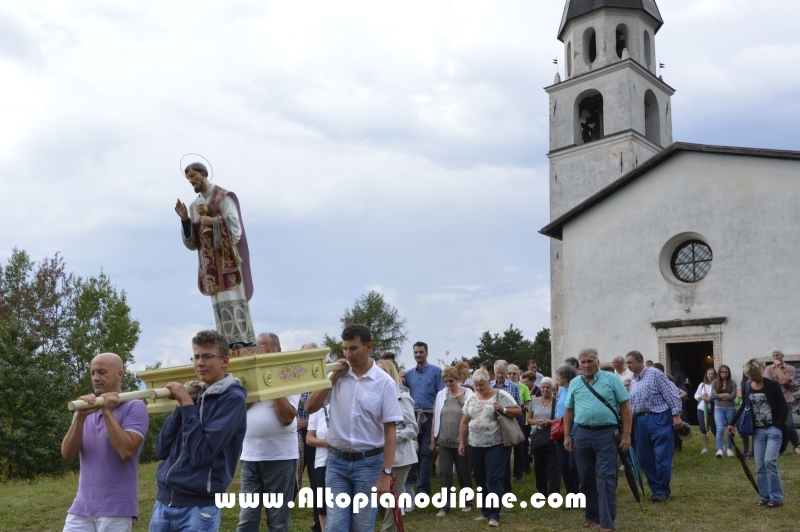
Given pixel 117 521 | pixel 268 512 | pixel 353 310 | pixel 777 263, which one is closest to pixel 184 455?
pixel 117 521

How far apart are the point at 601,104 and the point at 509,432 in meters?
29.1

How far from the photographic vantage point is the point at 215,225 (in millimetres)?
6477

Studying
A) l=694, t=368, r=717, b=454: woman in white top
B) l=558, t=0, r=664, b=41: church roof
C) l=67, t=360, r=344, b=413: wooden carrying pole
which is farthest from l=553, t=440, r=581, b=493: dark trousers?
l=558, t=0, r=664, b=41: church roof

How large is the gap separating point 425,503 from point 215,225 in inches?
201

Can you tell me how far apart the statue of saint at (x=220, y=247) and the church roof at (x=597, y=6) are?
31761 mm

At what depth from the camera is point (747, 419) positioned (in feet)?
31.0

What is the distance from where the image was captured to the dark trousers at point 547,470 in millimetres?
10602

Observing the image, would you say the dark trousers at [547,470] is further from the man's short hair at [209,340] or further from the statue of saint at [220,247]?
the man's short hair at [209,340]

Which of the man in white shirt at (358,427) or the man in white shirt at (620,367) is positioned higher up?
the man in white shirt at (620,367)

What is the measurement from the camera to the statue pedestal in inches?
203

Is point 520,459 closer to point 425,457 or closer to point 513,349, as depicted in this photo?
point 425,457

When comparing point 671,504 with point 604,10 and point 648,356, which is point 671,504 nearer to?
point 648,356

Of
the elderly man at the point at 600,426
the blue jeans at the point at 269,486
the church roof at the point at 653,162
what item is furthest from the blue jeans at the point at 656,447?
the church roof at the point at 653,162

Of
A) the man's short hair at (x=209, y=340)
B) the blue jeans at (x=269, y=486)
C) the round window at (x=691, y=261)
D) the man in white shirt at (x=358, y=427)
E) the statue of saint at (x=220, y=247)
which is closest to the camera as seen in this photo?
the man's short hair at (x=209, y=340)
